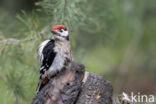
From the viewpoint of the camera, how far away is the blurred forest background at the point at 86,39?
11.9 ft

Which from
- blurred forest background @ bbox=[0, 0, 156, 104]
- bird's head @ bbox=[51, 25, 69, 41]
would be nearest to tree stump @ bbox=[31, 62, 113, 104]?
bird's head @ bbox=[51, 25, 69, 41]

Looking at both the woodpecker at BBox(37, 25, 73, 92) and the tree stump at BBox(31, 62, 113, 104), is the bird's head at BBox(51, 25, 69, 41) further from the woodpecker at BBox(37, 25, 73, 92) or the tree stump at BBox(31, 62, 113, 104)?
the tree stump at BBox(31, 62, 113, 104)

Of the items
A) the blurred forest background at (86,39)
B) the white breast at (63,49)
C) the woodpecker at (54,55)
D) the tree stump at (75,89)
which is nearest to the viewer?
the tree stump at (75,89)

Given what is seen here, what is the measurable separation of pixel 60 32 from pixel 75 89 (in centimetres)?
65

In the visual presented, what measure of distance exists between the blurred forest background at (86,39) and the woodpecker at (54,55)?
410 millimetres

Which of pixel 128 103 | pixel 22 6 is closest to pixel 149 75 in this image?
pixel 22 6

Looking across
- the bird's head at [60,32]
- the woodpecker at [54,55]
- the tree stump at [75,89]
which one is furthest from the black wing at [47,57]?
the tree stump at [75,89]

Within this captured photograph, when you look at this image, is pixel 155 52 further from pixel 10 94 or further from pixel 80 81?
pixel 80 81

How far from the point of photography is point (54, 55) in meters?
2.94

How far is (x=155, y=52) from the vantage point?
22.1ft

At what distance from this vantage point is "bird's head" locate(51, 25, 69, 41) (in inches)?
118

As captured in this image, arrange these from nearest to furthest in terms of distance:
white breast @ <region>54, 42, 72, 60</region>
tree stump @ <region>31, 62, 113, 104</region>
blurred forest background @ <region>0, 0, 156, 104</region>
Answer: tree stump @ <region>31, 62, 113, 104</region> → white breast @ <region>54, 42, 72, 60</region> → blurred forest background @ <region>0, 0, 156, 104</region>

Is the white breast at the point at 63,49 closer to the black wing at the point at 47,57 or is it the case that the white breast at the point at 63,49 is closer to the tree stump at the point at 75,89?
the black wing at the point at 47,57

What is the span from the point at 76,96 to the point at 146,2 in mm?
4254
